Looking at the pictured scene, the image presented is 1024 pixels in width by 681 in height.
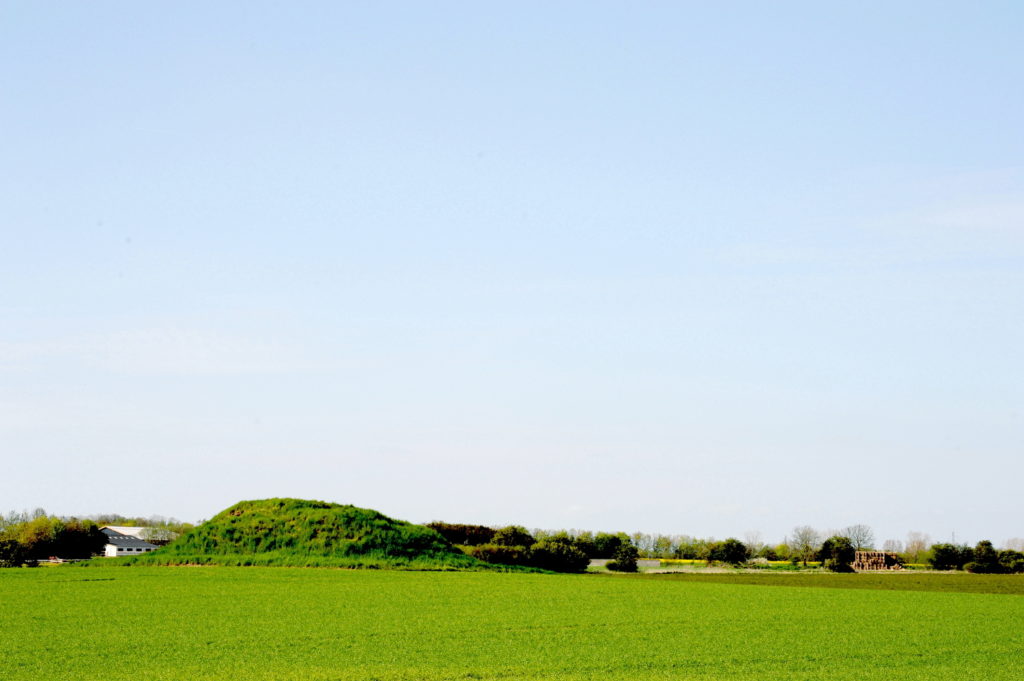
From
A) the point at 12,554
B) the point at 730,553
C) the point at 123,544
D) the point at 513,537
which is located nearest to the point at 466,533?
the point at 513,537

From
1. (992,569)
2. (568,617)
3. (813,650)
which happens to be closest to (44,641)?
(568,617)

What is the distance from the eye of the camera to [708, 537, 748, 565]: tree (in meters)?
115

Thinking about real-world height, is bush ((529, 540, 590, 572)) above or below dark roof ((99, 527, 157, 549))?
above

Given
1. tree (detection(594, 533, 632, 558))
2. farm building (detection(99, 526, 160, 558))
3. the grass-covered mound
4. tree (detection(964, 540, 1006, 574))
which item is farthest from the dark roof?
tree (detection(964, 540, 1006, 574))

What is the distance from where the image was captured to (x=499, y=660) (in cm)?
2372

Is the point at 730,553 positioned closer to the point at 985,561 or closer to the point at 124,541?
the point at 985,561

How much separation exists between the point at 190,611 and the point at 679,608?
17921 millimetres

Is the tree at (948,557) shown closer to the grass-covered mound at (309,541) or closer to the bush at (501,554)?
the bush at (501,554)

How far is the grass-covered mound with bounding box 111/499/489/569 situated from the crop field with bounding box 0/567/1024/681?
2240 centimetres

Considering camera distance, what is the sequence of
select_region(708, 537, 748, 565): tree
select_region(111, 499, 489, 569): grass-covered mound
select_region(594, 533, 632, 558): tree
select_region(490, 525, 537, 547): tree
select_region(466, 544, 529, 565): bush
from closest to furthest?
1. select_region(111, 499, 489, 569): grass-covered mound
2. select_region(466, 544, 529, 565): bush
3. select_region(490, 525, 537, 547): tree
4. select_region(708, 537, 748, 565): tree
5. select_region(594, 533, 632, 558): tree

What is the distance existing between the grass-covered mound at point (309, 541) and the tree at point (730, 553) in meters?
44.6

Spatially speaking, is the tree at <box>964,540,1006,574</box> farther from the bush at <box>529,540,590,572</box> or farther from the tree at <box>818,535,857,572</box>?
the bush at <box>529,540,590,572</box>

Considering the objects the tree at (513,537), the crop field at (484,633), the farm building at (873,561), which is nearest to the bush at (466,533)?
the tree at (513,537)

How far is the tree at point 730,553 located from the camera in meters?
115
